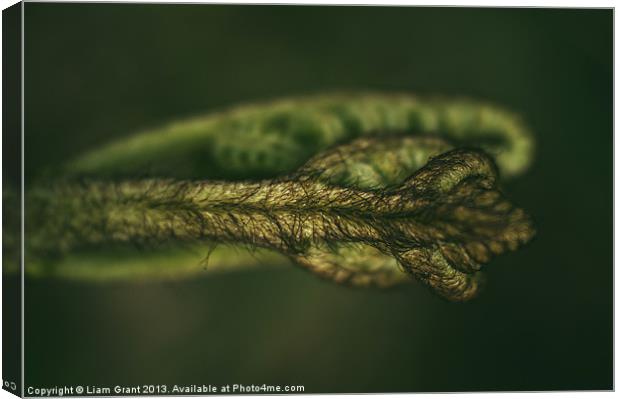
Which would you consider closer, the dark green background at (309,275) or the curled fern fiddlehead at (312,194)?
the curled fern fiddlehead at (312,194)

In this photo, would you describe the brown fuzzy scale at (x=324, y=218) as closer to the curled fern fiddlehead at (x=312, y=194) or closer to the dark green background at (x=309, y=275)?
the curled fern fiddlehead at (x=312, y=194)

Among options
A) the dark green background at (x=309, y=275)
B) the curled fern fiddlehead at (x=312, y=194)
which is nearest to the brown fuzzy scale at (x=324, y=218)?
the curled fern fiddlehead at (x=312, y=194)

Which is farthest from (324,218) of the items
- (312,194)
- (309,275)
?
(309,275)

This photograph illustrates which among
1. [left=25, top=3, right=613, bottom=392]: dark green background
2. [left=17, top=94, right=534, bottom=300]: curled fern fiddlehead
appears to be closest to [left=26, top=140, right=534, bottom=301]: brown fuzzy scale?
[left=17, top=94, right=534, bottom=300]: curled fern fiddlehead

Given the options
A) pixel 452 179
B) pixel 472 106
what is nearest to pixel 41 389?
pixel 452 179

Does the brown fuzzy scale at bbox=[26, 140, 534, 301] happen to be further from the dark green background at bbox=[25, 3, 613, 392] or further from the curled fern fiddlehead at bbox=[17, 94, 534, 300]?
the dark green background at bbox=[25, 3, 613, 392]

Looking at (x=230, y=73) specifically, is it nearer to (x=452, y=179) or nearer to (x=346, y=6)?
(x=346, y=6)
